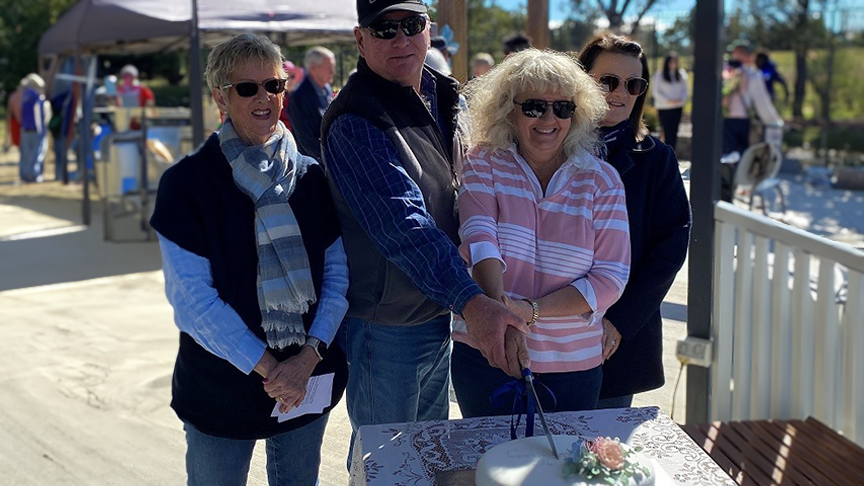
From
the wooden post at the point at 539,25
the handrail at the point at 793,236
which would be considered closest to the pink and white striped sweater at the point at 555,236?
the handrail at the point at 793,236

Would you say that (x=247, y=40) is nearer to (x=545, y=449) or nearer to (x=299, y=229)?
(x=299, y=229)

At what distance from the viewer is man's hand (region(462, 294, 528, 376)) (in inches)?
71.2

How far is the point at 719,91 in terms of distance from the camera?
323 cm

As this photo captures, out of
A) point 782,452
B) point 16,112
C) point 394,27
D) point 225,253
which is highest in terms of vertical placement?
point 394,27

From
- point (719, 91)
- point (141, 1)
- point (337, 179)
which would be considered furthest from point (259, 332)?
point (141, 1)

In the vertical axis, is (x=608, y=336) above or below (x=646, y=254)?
below

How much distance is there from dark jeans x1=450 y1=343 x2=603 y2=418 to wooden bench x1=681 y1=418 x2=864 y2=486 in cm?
67

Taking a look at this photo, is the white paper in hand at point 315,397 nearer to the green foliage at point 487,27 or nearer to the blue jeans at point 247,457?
the blue jeans at point 247,457

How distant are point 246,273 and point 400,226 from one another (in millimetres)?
429

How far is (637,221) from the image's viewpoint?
7.72ft

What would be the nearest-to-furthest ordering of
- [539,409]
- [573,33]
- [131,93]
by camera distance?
1. [539,409]
2. [573,33]
3. [131,93]

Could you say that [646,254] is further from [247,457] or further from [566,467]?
Answer: [247,457]

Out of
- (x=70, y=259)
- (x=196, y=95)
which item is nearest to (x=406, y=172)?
(x=196, y=95)

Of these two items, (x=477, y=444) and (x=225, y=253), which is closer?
(x=477, y=444)
